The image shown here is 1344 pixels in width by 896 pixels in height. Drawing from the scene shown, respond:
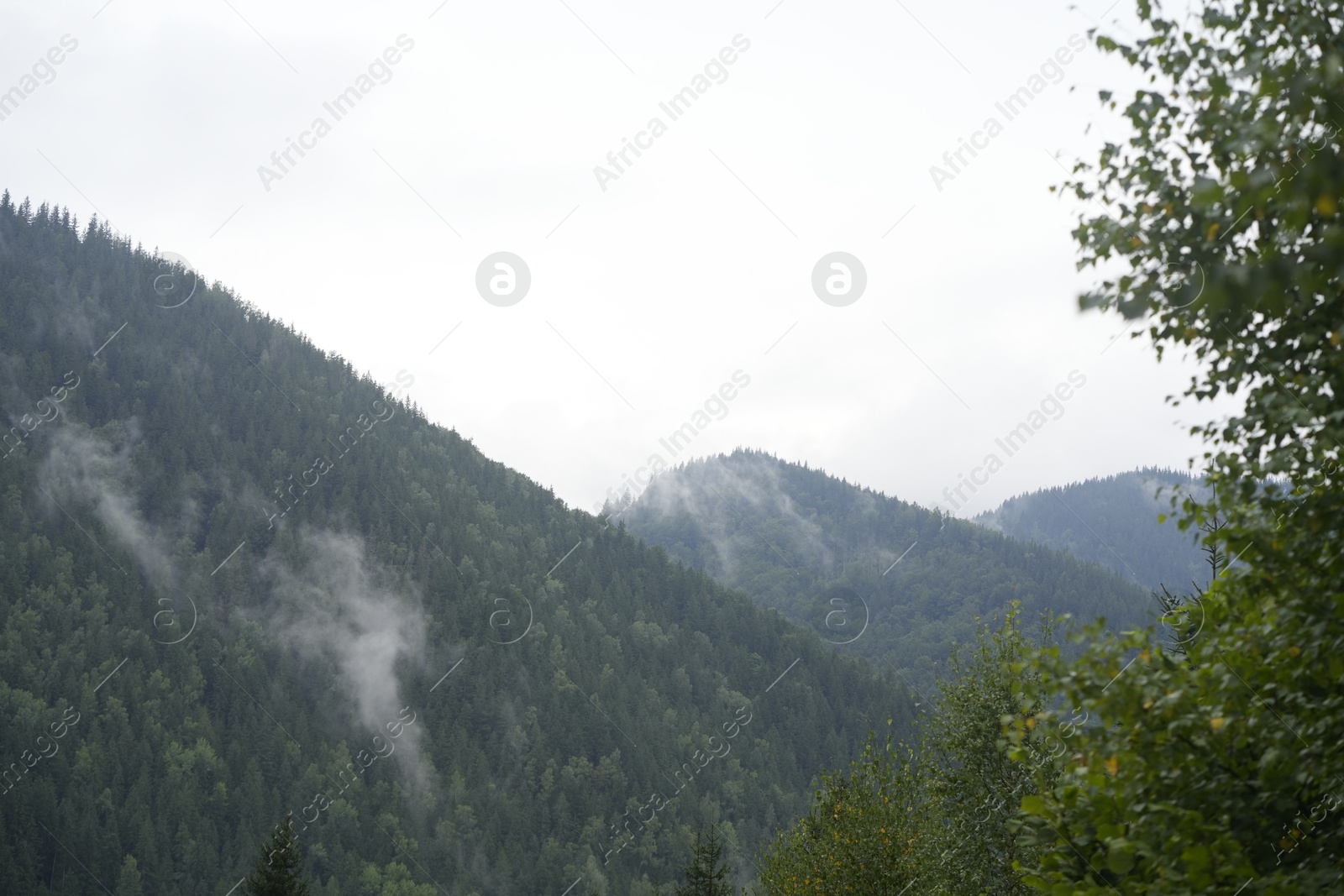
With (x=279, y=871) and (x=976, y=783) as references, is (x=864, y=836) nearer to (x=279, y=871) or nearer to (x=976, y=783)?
(x=976, y=783)

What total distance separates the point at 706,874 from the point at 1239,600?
36.5m

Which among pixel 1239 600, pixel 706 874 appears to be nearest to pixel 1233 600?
pixel 1239 600

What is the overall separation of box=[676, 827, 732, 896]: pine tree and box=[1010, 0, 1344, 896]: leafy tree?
1375 inches

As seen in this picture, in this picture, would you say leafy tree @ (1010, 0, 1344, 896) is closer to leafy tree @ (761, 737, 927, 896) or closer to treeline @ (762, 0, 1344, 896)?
treeline @ (762, 0, 1344, 896)

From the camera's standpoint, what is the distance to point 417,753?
19500 cm

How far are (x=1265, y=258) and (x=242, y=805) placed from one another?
180m

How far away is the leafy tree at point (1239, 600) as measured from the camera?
6.94 metres

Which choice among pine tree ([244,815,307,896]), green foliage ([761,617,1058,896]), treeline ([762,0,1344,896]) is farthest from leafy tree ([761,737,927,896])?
pine tree ([244,815,307,896])

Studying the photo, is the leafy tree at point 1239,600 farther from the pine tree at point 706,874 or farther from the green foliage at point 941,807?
the pine tree at point 706,874

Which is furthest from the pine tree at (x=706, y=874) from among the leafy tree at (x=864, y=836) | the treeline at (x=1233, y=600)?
the treeline at (x=1233, y=600)

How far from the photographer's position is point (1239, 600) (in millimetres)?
8031

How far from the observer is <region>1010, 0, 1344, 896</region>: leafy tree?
6938 millimetres

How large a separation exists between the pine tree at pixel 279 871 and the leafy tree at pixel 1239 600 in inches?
1813

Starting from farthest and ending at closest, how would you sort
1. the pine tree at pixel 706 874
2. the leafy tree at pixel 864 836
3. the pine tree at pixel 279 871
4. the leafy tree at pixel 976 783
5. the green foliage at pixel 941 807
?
the pine tree at pixel 279 871
the pine tree at pixel 706 874
the leafy tree at pixel 864 836
the green foliage at pixel 941 807
the leafy tree at pixel 976 783
